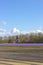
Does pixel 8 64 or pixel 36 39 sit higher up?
pixel 36 39

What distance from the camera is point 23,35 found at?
44.6 meters

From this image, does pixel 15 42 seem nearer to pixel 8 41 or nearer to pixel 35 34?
pixel 8 41

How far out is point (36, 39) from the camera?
37.7 meters

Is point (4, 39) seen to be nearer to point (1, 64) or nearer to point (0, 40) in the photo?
point (0, 40)

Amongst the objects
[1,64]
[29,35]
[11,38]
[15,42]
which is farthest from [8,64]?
[29,35]

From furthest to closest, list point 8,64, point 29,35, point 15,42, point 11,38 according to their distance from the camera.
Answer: point 29,35, point 11,38, point 15,42, point 8,64

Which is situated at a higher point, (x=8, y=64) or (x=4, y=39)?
(x=4, y=39)

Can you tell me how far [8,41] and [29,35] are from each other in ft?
22.8

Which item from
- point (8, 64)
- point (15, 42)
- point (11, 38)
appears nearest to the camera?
point (8, 64)

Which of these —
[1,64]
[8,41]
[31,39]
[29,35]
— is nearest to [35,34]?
[29,35]

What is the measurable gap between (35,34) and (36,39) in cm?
683

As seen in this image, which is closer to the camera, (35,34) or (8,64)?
(8,64)

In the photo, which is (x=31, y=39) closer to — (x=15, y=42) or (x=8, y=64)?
(x=15, y=42)

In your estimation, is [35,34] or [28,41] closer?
[28,41]
